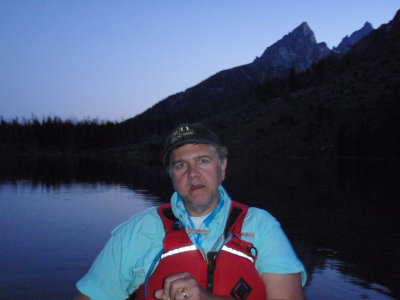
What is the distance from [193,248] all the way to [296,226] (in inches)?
372

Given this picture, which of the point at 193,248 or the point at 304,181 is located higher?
the point at 193,248

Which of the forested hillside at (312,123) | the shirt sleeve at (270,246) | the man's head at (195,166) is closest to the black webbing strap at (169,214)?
the man's head at (195,166)

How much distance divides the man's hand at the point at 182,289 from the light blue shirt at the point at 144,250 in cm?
52

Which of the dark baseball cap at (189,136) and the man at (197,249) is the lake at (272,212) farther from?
the dark baseball cap at (189,136)

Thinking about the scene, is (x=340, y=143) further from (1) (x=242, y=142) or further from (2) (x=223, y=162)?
(2) (x=223, y=162)

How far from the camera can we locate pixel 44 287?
650 centimetres

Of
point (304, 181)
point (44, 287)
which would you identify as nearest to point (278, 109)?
point (304, 181)

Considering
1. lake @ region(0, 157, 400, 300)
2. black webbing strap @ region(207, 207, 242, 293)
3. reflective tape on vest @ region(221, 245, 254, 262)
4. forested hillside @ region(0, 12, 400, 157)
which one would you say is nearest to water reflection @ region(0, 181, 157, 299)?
lake @ region(0, 157, 400, 300)

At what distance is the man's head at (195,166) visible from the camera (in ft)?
10.3

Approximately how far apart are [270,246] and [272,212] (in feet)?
36.8

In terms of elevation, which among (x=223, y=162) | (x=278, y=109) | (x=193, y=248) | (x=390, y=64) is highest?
(x=390, y=64)

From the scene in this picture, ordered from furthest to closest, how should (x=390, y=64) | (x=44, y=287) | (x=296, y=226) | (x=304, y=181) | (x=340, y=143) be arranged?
(x=390, y=64) → (x=340, y=143) → (x=304, y=181) → (x=296, y=226) → (x=44, y=287)

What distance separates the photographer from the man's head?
3.14m

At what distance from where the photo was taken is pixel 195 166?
10.6ft
